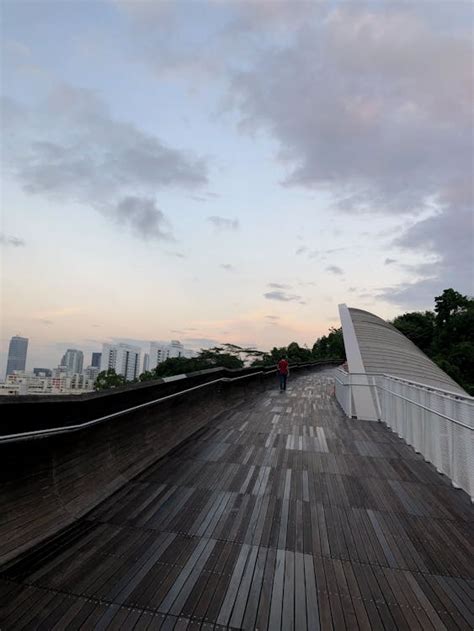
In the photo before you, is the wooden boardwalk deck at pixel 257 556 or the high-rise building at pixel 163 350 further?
the high-rise building at pixel 163 350

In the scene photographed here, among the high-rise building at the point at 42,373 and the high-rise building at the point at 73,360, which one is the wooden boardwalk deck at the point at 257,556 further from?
the high-rise building at the point at 73,360

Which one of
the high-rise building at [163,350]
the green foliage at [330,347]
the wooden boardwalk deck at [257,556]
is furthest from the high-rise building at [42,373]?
the wooden boardwalk deck at [257,556]

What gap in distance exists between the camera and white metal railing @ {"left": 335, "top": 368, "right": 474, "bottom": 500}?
4.37 metres

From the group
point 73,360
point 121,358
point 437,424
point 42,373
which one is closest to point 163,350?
point 121,358

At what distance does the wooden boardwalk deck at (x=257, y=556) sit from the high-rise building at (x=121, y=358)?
11543 cm

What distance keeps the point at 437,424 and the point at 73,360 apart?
126 m

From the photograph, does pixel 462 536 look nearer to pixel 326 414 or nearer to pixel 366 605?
pixel 366 605

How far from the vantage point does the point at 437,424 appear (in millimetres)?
5355

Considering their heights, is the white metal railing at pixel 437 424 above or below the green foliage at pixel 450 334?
below

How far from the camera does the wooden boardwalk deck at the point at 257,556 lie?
6.89 feet

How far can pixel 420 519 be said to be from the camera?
356 cm

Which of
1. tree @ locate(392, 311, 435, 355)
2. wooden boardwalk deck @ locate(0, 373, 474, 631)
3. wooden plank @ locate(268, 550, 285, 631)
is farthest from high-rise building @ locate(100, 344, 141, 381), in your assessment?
wooden plank @ locate(268, 550, 285, 631)

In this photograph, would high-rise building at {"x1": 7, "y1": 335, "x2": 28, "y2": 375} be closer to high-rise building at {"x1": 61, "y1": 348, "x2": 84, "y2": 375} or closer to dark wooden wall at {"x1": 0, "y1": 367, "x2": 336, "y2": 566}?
high-rise building at {"x1": 61, "y1": 348, "x2": 84, "y2": 375}

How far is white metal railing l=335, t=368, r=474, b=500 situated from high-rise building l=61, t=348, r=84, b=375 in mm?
117841
